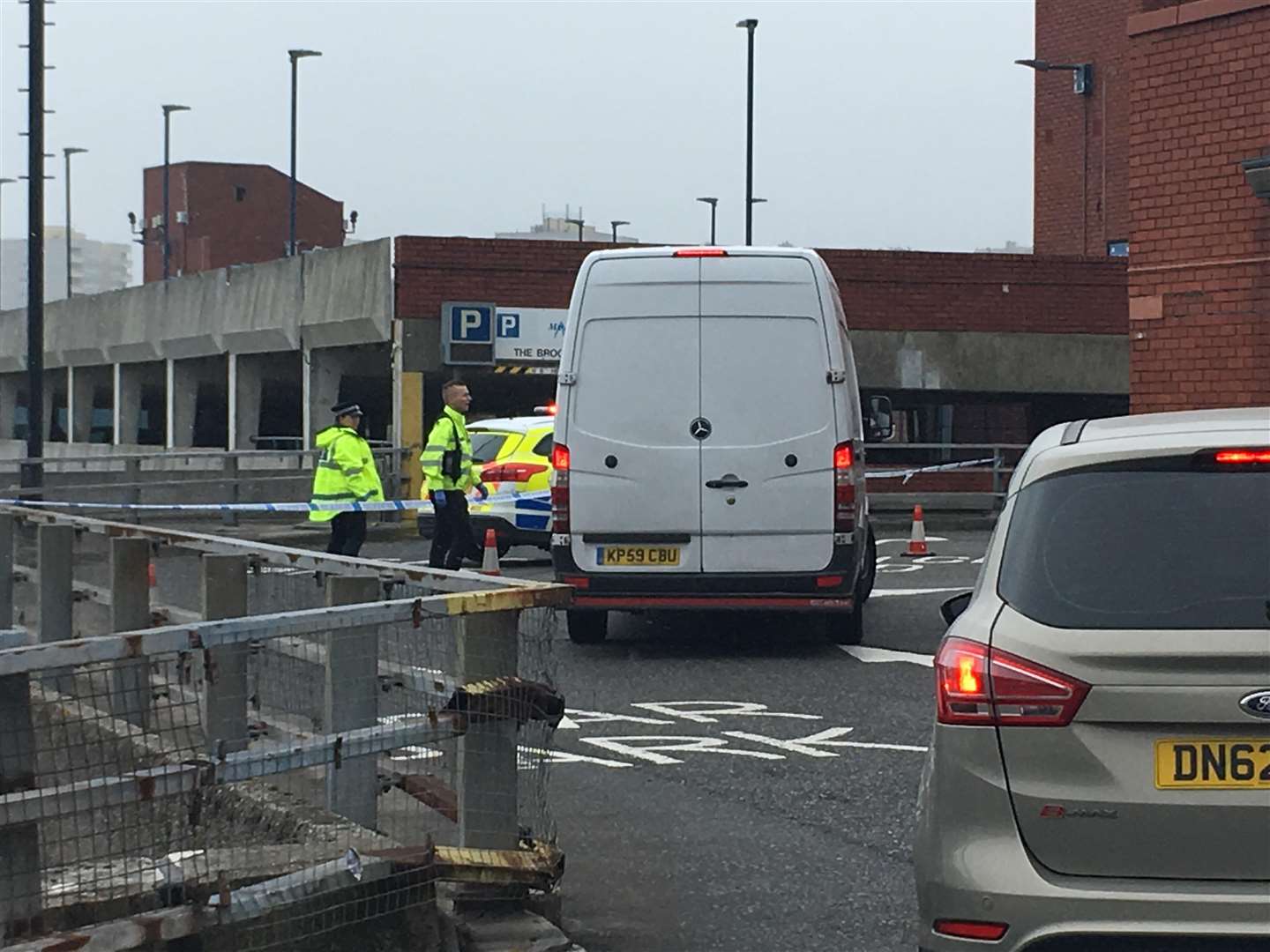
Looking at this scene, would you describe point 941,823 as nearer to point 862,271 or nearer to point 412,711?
point 412,711

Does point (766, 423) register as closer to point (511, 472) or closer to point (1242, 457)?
point (1242, 457)

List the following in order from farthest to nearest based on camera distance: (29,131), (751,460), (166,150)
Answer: (166,150)
(29,131)
(751,460)

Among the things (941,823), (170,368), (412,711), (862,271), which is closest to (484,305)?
(862,271)

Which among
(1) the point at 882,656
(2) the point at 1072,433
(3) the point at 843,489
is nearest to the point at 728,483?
(3) the point at 843,489

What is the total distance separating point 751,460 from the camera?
12.8m

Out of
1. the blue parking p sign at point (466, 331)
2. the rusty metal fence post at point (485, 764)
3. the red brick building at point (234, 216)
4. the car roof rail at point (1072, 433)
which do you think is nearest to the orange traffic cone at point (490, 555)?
the rusty metal fence post at point (485, 764)

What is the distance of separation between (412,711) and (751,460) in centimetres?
647

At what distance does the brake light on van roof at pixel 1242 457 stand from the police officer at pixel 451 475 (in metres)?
13.2

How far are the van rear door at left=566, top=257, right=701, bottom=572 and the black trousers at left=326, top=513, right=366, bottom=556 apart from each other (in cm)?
492

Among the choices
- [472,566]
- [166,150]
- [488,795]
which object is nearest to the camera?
[488,795]

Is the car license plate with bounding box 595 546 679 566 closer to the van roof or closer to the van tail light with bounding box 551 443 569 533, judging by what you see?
the van tail light with bounding box 551 443 569 533

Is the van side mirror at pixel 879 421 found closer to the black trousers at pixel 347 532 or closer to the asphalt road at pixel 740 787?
the asphalt road at pixel 740 787

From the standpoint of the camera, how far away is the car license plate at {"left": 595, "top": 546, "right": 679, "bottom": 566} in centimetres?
1289

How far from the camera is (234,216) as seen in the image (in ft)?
285
